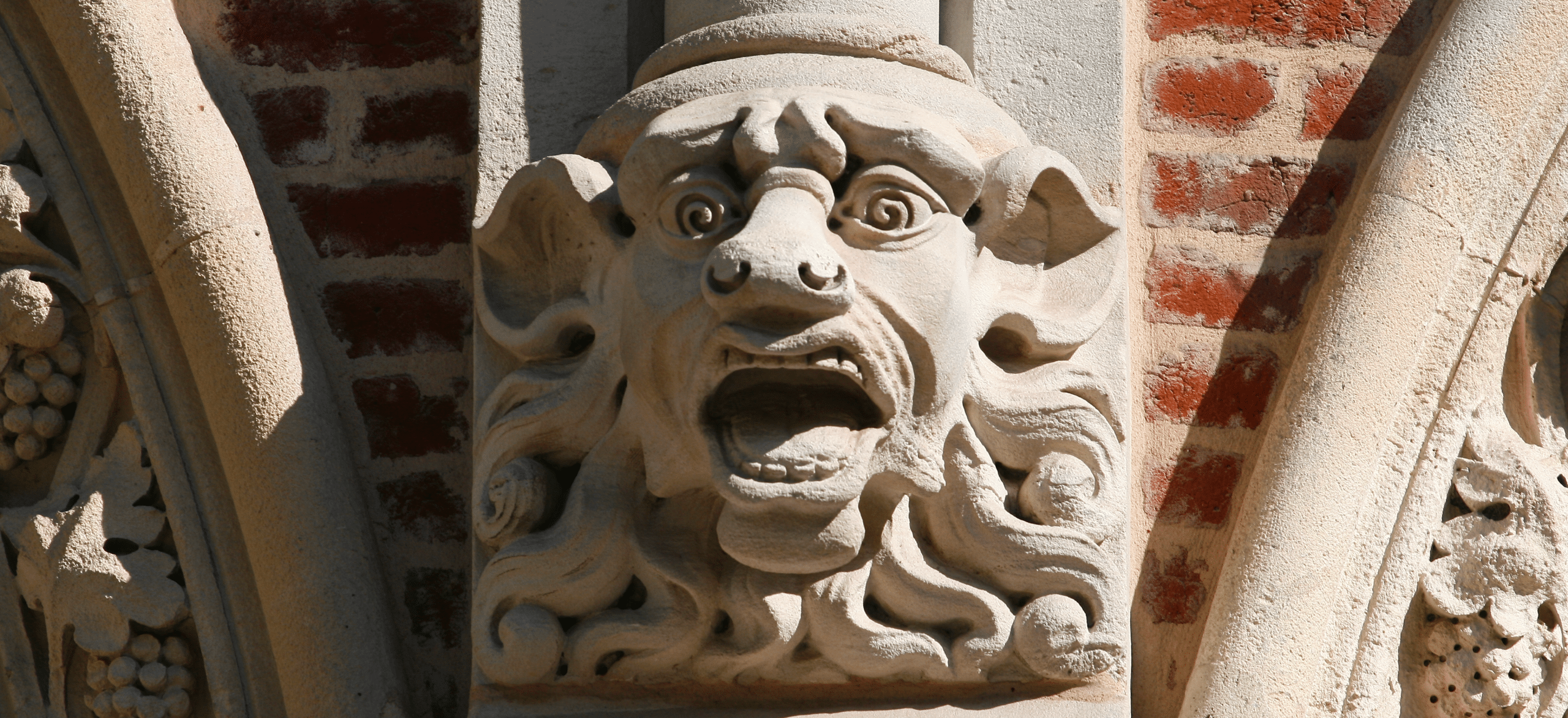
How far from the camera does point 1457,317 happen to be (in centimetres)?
180

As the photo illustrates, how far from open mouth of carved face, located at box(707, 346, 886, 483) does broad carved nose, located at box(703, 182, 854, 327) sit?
0.12 feet

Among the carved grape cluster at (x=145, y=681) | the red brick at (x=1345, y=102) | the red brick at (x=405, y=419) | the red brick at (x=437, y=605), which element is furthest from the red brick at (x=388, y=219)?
the red brick at (x=1345, y=102)

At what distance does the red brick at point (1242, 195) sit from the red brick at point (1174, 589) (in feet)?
1.22

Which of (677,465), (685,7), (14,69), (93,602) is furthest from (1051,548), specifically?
(14,69)

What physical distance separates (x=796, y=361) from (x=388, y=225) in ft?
2.15

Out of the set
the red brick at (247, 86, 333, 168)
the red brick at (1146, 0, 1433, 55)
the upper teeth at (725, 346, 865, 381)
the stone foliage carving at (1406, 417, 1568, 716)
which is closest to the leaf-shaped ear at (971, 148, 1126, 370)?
the upper teeth at (725, 346, 865, 381)

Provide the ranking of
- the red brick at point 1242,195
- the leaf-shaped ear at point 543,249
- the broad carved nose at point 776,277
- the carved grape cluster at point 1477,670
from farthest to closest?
the red brick at point 1242,195
the carved grape cluster at point 1477,670
the leaf-shaped ear at point 543,249
the broad carved nose at point 776,277

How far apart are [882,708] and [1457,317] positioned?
764mm

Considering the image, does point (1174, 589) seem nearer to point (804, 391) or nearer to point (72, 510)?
point (804, 391)

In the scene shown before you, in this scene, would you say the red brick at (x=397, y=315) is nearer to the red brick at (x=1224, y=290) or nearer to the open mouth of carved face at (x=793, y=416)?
the open mouth of carved face at (x=793, y=416)

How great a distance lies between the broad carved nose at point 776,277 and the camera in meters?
1.42

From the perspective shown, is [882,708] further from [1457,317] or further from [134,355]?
[134,355]

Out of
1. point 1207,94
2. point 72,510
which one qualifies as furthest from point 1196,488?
point 72,510

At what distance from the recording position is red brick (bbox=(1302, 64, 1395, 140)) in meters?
1.90
